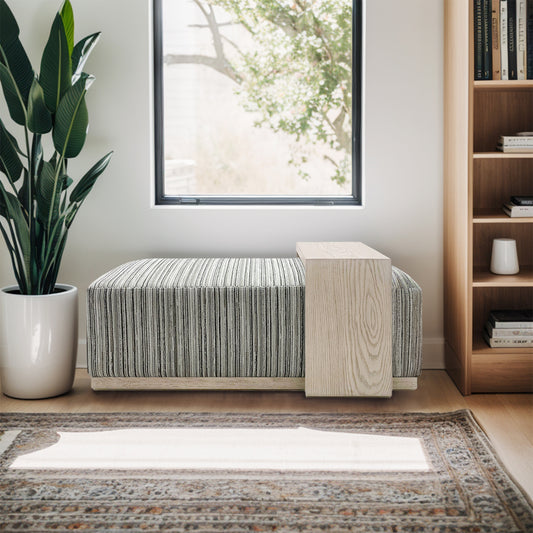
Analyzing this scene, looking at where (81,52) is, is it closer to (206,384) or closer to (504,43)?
(206,384)

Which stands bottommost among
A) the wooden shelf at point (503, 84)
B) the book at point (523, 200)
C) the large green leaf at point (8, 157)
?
the book at point (523, 200)

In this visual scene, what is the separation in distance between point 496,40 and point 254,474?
1.93m

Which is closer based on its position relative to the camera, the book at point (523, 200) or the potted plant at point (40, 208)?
the potted plant at point (40, 208)

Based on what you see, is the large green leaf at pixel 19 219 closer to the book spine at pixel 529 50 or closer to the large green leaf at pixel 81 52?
the large green leaf at pixel 81 52

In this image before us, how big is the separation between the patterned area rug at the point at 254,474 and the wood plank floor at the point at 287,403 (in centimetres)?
11

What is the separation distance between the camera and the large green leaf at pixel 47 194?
9.14 feet

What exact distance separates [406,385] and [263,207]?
1094 mm

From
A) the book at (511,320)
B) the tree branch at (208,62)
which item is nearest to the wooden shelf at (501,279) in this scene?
the book at (511,320)

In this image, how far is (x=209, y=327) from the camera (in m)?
2.78

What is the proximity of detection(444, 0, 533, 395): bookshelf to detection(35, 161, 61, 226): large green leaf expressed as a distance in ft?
5.43

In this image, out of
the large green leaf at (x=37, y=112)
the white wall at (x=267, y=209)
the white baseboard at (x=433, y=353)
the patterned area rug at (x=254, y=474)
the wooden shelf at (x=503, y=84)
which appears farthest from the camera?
the white baseboard at (x=433, y=353)

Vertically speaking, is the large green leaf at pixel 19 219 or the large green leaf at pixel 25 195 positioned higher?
the large green leaf at pixel 25 195

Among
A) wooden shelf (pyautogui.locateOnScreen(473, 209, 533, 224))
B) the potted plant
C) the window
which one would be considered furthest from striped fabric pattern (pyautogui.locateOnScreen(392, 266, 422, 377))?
the potted plant

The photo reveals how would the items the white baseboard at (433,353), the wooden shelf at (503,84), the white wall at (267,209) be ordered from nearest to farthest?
1. the wooden shelf at (503,84)
2. the white wall at (267,209)
3. the white baseboard at (433,353)
